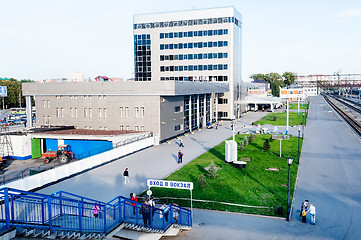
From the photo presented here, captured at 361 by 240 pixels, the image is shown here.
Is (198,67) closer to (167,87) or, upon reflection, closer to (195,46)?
(195,46)

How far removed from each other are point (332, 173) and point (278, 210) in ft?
33.3

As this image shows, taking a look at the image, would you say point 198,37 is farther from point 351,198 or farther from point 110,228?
point 110,228

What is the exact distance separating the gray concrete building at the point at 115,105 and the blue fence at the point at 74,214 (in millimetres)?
24637

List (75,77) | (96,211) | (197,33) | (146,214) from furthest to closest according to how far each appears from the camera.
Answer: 1. (197,33)
2. (75,77)
3. (146,214)
4. (96,211)

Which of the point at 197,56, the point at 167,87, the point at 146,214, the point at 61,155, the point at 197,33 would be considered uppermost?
the point at 197,33

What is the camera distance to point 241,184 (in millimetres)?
23219

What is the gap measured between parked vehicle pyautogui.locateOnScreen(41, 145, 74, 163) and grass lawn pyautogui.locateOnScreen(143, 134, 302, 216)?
1216 cm

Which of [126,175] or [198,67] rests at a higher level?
[198,67]

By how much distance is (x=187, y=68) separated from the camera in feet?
227

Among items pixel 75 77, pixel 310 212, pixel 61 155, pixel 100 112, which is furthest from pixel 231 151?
pixel 75 77

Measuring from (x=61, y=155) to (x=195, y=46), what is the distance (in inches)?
1660

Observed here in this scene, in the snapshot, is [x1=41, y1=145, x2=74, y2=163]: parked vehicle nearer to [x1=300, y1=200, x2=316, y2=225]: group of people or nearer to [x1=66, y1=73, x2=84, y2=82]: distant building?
[x1=66, y1=73, x2=84, y2=82]: distant building

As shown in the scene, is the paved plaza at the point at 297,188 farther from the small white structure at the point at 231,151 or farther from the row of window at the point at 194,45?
the row of window at the point at 194,45

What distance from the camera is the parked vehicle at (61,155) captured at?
31.8 meters
